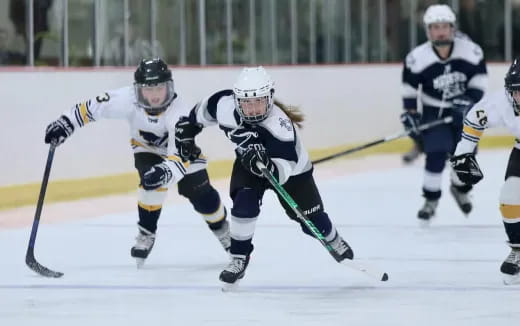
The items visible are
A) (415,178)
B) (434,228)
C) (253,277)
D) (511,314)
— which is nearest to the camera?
(511,314)

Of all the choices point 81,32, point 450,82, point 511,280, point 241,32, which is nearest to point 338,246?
point 511,280

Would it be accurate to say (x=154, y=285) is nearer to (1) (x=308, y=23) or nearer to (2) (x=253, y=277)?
(2) (x=253, y=277)

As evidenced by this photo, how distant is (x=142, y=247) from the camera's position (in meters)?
5.10

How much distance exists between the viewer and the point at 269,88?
4.41 meters

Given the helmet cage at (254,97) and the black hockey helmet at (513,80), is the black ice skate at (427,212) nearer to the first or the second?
the black hockey helmet at (513,80)

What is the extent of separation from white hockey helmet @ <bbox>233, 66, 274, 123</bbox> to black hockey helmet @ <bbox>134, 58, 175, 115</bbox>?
57 cm

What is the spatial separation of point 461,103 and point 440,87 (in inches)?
5.6

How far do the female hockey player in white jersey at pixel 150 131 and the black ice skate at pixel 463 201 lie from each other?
6.12 feet

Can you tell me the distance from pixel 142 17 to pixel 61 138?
426 cm

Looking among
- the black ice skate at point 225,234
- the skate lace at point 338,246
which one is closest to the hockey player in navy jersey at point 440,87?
A: the black ice skate at point 225,234

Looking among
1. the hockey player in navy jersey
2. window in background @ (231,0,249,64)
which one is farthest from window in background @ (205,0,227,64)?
the hockey player in navy jersey

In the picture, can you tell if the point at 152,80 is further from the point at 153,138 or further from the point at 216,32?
the point at 216,32

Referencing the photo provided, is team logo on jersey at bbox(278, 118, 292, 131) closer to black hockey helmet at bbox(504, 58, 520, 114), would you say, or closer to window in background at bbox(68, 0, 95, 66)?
black hockey helmet at bbox(504, 58, 520, 114)

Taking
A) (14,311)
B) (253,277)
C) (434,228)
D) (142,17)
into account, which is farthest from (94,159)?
(14,311)
